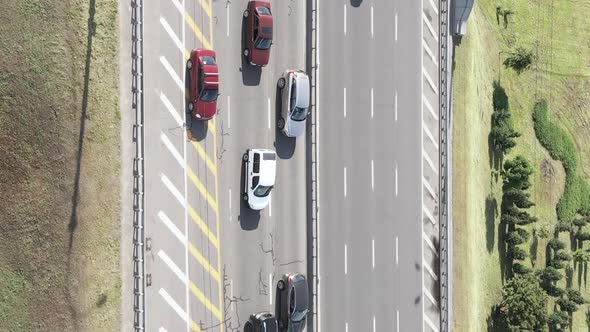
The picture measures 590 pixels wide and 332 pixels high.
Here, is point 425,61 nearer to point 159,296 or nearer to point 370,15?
point 370,15

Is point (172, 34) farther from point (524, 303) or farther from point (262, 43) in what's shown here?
point (524, 303)

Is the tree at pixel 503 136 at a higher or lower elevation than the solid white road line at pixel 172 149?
higher

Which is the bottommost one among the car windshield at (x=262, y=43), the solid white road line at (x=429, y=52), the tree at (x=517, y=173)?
the tree at (x=517, y=173)

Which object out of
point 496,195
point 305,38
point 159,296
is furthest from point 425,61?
point 159,296

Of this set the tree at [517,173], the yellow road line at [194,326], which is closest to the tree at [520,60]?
the tree at [517,173]

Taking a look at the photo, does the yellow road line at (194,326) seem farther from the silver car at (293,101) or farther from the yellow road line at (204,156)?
the silver car at (293,101)

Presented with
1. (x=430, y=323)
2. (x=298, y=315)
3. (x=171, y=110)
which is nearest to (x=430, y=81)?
(x=430, y=323)
